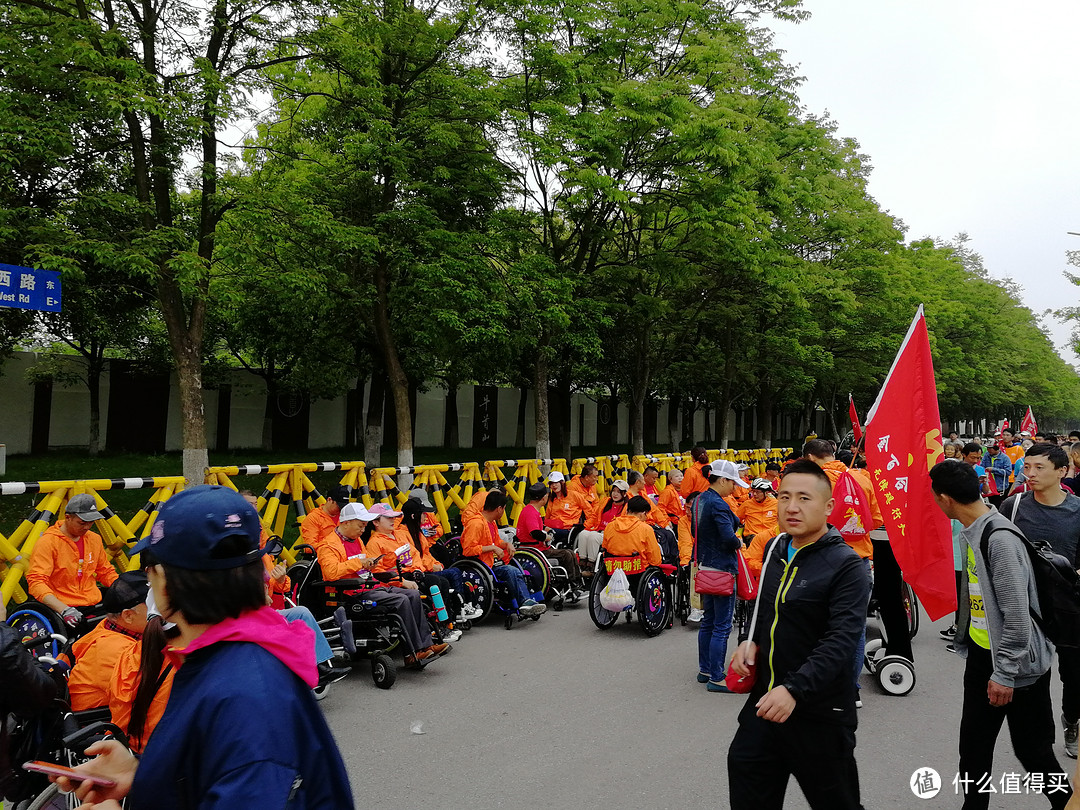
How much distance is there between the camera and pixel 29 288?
26.1 feet

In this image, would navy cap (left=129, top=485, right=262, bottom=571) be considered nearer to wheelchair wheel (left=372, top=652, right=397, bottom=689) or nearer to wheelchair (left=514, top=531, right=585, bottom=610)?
wheelchair wheel (left=372, top=652, right=397, bottom=689)

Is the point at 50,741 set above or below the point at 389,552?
below

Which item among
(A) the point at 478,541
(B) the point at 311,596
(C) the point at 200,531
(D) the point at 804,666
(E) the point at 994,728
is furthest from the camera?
(A) the point at 478,541

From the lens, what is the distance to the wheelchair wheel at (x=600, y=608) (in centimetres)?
857

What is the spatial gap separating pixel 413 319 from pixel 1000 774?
11753mm

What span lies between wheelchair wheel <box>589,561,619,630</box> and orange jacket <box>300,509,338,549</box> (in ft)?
9.59

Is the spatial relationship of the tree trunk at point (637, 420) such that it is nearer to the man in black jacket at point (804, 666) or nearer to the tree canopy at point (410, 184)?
the tree canopy at point (410, 184)

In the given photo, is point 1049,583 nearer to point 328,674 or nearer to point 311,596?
point 328,674

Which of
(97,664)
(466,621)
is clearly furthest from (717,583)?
(97,664)

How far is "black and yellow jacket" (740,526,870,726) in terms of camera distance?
2861mm

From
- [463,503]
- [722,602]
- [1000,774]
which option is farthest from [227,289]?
[1000,774]

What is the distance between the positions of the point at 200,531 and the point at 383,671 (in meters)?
5.42

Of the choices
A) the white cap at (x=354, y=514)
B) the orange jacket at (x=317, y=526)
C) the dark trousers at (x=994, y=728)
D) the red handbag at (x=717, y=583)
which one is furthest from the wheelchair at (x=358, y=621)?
the dark trousers at (x=994, y=728)

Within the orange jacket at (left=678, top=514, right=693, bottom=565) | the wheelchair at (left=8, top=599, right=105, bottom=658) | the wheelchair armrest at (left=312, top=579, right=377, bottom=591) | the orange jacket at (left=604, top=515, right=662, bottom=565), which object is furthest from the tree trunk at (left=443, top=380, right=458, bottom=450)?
the wheelchair at (left=8, top=599, right=105, bottom=658)
